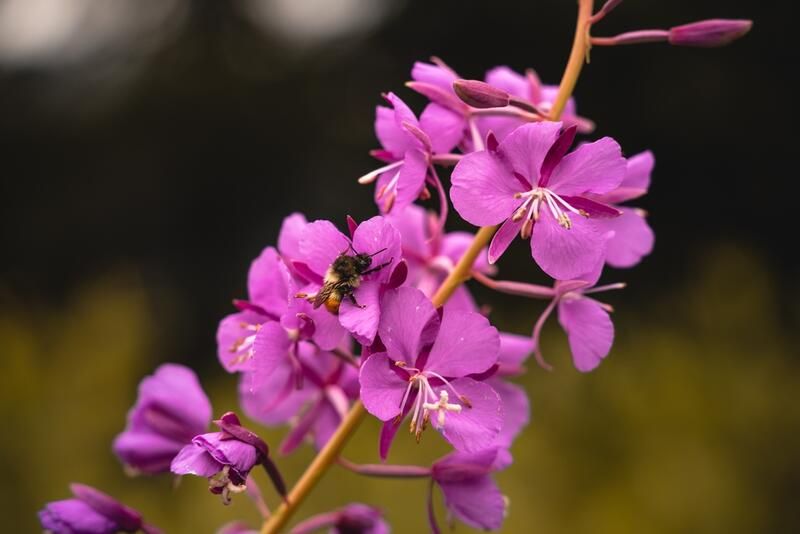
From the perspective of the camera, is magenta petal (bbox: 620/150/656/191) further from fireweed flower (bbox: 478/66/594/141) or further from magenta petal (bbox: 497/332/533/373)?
magenta petal (bbox: 497/332/533/373)

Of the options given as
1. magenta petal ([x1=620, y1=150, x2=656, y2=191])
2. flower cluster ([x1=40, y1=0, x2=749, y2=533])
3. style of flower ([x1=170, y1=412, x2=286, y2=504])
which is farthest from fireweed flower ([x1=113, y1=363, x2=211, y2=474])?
magenta petal ([x1=620, y1=150, x2=656, y2=191])

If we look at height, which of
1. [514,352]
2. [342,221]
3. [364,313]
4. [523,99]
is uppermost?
[523,99]

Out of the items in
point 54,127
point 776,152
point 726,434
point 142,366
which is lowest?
point 776,152

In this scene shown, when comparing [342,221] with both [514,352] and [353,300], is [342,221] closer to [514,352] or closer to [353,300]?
[514,352]

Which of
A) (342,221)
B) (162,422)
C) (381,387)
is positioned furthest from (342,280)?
(342,221)

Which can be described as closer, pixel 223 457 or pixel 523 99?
pixel 223 457

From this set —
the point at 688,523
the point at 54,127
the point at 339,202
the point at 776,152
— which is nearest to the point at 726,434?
the point at 688,523

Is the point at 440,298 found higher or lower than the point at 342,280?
lower

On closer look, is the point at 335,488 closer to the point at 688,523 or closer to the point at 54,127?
the point at 688,523
